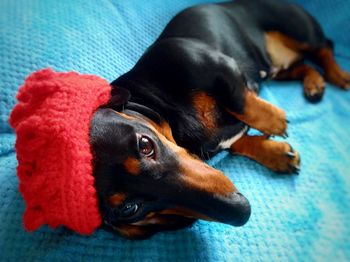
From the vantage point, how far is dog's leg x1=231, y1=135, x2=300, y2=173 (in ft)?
5.23

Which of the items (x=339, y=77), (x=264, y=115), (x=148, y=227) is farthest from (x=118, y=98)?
(x=339, y=77)

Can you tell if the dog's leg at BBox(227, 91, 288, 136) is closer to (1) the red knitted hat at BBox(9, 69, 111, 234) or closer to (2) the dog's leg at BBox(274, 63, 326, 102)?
(2) the dog's leg at BBox(274, 63, 326, 102)

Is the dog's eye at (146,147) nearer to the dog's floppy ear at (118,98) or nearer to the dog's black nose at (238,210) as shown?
the dog's floppy ear at (118,98)

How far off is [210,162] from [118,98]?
1.75 ft

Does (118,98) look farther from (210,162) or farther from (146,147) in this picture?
(210,162)

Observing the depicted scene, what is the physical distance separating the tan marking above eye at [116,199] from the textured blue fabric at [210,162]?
0.19 meters

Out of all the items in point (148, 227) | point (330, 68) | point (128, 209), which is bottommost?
point (148, 227)

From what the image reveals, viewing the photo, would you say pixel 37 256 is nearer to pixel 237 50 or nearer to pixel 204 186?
pixel 204 186

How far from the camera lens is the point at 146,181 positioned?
1.09m

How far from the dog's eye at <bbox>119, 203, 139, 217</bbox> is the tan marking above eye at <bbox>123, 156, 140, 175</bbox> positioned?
0.10 meters

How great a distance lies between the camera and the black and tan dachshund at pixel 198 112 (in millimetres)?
1088

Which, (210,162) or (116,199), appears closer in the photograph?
(116,199)

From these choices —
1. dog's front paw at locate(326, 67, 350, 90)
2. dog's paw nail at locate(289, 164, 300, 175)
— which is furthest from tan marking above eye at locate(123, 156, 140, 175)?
dog's front paw at locate(326, 67, 350, 90)

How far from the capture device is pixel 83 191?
3.14 ft
